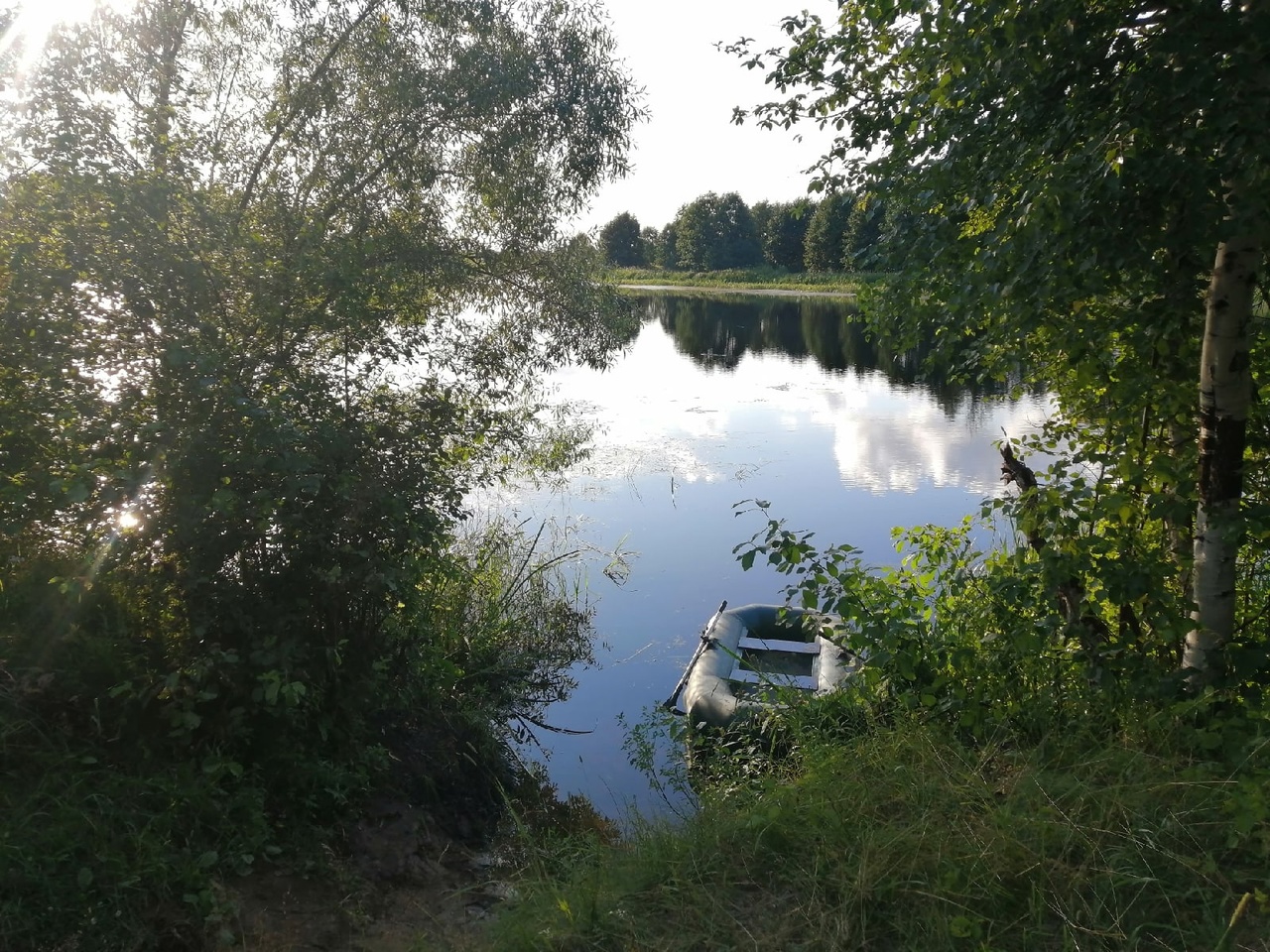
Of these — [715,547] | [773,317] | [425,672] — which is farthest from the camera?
[773,317]

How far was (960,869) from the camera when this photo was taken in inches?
108

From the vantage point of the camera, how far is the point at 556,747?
6.77 metres

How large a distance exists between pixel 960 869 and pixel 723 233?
233ft

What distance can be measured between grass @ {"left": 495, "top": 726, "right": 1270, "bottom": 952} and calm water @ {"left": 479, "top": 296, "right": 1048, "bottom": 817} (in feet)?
7.08

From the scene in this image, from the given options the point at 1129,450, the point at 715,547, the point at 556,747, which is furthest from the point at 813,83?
the point at 715,547

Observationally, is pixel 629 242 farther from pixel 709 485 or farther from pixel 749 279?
pixel 709 485

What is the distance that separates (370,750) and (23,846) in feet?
5.95

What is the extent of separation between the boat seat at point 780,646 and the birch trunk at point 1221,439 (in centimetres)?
403

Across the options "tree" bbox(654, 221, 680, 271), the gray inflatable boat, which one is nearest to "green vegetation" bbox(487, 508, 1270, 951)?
the gray inflatable boat

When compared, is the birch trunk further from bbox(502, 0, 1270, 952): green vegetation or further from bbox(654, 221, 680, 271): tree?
bbox(654, 221, 680, 271): tree

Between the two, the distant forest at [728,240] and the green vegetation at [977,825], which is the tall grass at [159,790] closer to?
the green vegetation at [977,825]

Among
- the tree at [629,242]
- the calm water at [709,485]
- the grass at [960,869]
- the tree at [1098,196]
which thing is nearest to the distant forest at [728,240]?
the tree at [629,242]

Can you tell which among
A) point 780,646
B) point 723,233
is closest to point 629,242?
point 723,233

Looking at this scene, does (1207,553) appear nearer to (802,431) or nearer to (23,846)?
(23,846)
